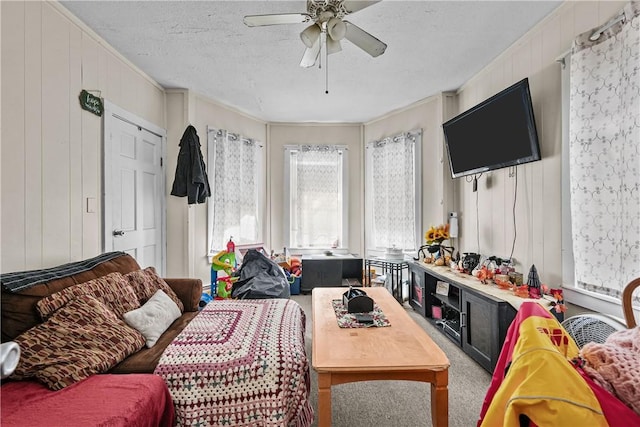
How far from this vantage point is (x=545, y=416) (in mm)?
688

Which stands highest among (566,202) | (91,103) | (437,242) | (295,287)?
(91,103)

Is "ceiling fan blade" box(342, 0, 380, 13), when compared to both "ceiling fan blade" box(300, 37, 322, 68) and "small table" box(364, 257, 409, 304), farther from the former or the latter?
"small table" box(364, 257, 409, 304)

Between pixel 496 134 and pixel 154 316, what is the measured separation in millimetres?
2876

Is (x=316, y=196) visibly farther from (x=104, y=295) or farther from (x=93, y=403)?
(x=93, y=403)

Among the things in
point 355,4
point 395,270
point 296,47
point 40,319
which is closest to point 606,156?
point 355,4

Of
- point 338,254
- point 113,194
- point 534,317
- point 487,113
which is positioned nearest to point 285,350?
point 534,317

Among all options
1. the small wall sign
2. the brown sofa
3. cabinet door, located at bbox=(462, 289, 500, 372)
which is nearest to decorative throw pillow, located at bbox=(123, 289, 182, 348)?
the brown sofa

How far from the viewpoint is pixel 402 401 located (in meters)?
1.92

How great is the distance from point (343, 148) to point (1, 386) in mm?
4262

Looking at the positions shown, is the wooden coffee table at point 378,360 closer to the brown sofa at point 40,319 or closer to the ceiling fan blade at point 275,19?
the brown sofa at point 40,319

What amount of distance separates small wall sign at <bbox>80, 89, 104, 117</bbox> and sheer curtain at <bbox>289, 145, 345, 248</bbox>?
264 cm

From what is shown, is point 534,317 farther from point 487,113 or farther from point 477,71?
point 477,71

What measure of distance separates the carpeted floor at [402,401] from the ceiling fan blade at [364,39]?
220 centimetres

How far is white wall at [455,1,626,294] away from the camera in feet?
6.96
